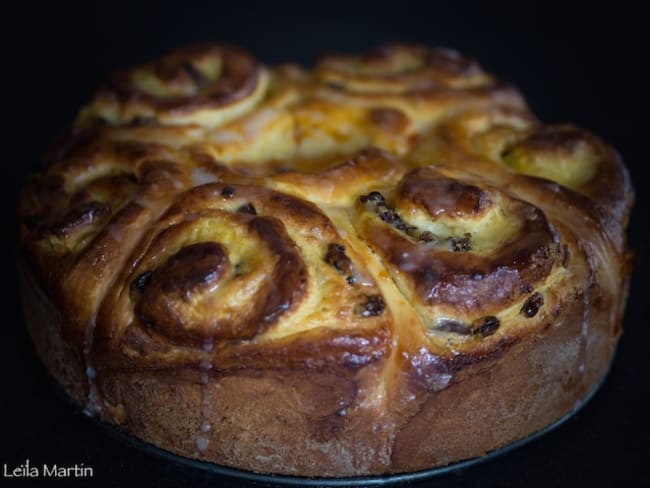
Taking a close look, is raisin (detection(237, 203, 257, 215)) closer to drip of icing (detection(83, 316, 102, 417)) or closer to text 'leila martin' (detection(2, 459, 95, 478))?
drip of icing (detection(83, 316, 102, 417))

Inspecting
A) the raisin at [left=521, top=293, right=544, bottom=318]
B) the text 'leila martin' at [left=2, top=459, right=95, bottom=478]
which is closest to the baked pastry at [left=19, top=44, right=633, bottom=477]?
the raisin at [left=521, top=293, right=544, bottom=318]

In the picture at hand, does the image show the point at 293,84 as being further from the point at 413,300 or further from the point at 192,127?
the point at 413,300

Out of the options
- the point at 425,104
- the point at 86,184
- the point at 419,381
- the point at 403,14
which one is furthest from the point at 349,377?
the point at 403,14

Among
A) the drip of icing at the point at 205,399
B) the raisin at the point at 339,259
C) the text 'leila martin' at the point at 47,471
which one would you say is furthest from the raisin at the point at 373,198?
the text 'leila martin' at the point at 47,471

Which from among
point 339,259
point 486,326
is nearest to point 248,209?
point 339,259

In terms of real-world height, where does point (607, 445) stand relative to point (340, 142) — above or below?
below
